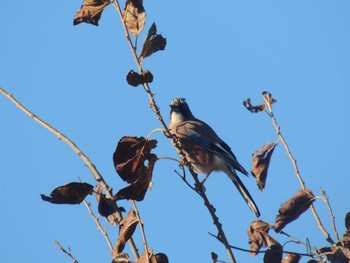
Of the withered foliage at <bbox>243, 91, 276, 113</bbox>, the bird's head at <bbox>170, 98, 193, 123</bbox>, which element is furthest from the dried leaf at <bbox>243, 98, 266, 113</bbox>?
the bird's head at <bbox>170, 98, 193, 123</bbox>

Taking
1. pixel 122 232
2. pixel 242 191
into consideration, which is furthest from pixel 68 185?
pixel 242 191

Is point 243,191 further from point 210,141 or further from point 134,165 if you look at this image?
point 134,165

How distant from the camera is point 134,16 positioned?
11.5 ft

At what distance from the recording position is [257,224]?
11.9 feet

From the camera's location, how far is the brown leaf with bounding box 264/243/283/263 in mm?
3328

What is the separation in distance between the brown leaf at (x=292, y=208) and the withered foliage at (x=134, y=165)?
2.42ft

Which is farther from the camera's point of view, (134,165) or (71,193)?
(134,165)

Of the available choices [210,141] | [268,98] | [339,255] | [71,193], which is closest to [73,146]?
[71,193]

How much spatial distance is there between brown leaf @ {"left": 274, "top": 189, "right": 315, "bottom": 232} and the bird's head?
465 cm

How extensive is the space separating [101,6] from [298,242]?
168 cm

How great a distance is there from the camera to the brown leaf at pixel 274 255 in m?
3.33

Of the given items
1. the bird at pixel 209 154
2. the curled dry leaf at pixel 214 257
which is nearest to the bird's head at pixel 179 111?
the bird at pixel 209 154

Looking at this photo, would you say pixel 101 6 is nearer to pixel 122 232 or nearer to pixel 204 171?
pixel 122 232

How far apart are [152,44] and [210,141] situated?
156 inches
